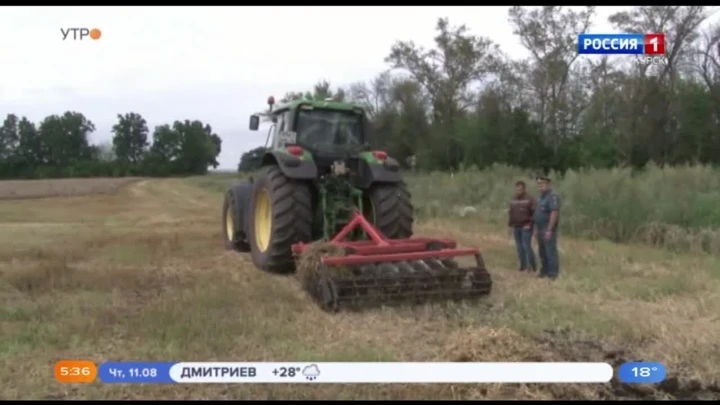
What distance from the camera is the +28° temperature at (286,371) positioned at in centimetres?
310

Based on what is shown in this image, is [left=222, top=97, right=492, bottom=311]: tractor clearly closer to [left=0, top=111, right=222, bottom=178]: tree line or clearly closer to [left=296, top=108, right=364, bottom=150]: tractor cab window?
[left=296, top=108, right=364, bottom=150]: tractor cab window

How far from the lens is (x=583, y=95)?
6234 millimetres

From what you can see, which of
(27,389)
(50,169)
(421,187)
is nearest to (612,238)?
(421,187)

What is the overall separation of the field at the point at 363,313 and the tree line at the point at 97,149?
3.22ft

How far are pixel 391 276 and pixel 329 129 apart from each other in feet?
8.89

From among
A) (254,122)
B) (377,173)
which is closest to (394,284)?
(377,173)

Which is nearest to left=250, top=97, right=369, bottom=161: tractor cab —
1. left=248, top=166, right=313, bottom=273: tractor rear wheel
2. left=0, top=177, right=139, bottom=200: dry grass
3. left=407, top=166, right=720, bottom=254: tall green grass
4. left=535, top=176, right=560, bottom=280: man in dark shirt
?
left=248, top=166, right=313, bottom=273: tractor rear wheel

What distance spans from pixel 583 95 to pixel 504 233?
191 inches

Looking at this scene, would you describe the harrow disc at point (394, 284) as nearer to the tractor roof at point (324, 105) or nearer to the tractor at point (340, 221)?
the tractor at point (340, 221)

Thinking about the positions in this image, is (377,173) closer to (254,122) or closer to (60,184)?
(254,122)

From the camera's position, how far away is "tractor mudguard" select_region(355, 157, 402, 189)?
6.74 metres

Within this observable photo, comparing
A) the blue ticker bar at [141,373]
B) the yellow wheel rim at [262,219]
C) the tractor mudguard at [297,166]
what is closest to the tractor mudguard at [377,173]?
the tractor mudguard at [297,166]

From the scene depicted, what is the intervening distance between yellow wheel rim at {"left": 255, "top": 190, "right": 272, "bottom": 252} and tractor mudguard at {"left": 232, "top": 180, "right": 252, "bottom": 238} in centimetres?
95

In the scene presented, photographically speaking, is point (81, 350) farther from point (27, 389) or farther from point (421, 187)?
point (421, 187)
